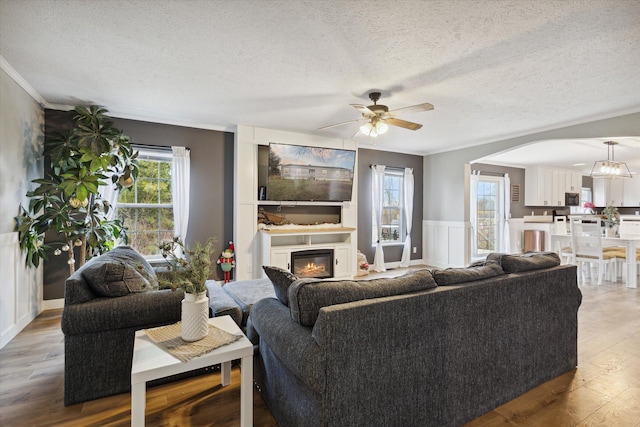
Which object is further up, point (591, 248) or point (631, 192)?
point (631, 192)

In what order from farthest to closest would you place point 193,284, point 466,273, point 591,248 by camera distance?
point 591,248 → point 466,273 → point 193,284

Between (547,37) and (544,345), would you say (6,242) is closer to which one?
(544,345)

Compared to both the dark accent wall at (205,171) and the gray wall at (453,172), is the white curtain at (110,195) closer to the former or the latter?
the dark accent wall at (205,171)

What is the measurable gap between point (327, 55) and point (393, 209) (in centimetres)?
442

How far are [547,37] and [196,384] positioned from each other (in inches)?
139

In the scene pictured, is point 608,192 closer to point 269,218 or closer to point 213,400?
point 269,218

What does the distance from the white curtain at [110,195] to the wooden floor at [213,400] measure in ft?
5.51

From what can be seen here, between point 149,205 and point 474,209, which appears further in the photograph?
point 474,209

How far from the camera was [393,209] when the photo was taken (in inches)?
258

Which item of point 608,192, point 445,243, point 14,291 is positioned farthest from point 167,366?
point 608,192

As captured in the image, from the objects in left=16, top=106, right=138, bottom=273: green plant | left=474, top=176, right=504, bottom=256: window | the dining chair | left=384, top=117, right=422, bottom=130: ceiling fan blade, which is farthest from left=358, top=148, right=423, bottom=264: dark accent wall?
left=16, top=106, right=138, bottom=273: green plant

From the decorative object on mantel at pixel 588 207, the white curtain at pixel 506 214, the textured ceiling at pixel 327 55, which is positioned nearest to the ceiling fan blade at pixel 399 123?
the textured ceiling at pixel 327 55

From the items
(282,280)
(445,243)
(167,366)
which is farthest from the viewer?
(445,243)

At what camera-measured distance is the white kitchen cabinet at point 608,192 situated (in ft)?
30.0
